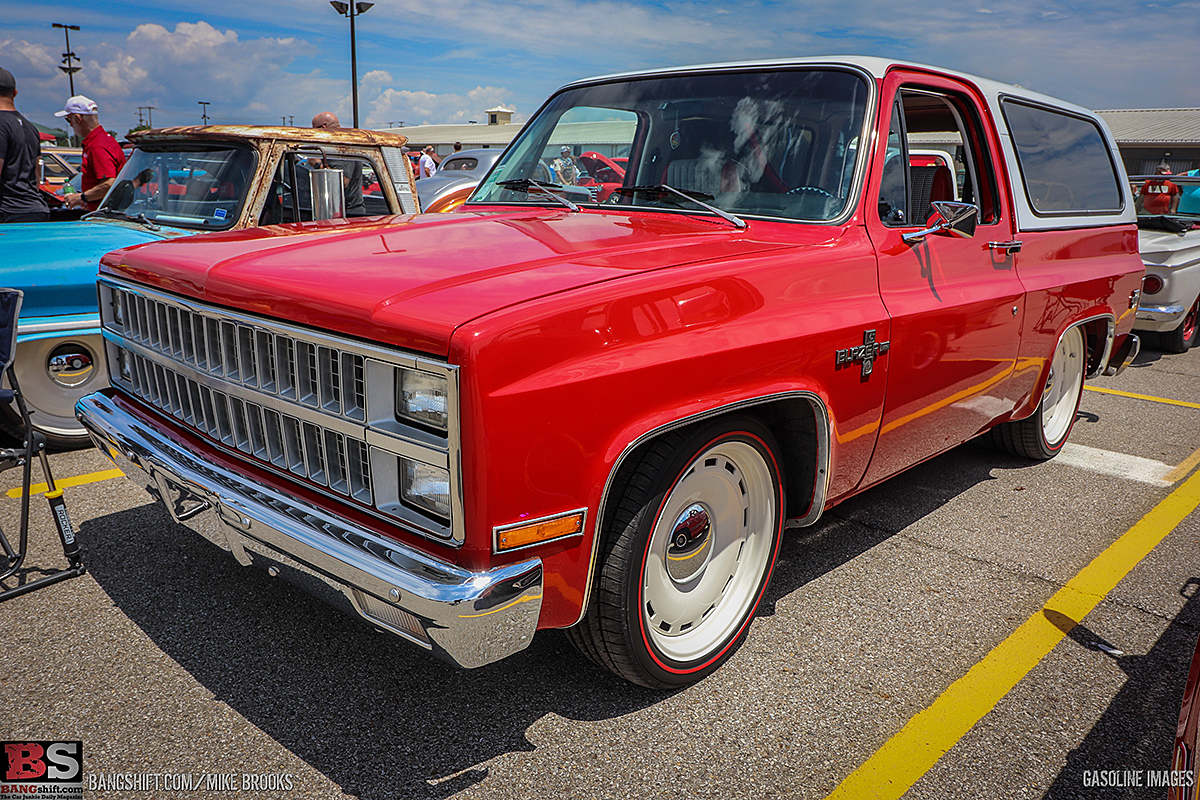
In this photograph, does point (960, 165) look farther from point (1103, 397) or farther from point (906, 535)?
point (1103, 397)

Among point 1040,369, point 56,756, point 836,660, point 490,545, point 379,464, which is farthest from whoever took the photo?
point 1040,369

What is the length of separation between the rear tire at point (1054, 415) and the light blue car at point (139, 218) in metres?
4.19

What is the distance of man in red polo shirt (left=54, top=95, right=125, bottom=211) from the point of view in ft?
20.3

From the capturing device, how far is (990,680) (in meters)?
2.63

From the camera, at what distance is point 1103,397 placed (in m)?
6.55

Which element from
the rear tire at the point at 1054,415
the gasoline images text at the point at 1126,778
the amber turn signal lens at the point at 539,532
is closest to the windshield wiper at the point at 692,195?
the amber turn signal lens at the point at 539,532

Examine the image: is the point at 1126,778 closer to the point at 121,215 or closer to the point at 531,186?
the point at 531,186

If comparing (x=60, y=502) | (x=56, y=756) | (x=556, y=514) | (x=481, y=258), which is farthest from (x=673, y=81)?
(x=56, y=756)

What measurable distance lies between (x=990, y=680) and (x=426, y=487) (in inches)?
78.1

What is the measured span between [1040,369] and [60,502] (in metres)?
4.37

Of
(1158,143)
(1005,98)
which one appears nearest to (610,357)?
(1005,98)

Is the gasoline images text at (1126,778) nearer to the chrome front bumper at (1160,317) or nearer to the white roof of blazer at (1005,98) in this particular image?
the white roof of blazer at (1005,98)

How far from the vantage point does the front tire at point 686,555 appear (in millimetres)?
2162

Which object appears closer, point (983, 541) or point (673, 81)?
point (673, 81)
